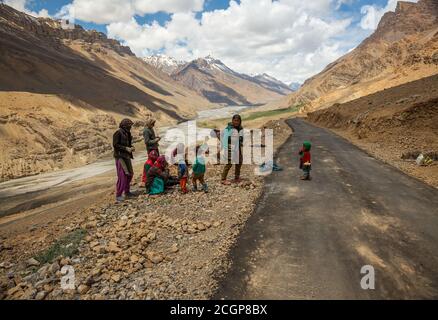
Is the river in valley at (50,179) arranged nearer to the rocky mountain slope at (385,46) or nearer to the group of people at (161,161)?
the group of people at (161,161)

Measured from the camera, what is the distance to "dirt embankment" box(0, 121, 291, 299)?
197 inches

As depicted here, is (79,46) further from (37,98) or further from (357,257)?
(357,257)

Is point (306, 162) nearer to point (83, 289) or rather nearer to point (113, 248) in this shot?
point (113, 248)

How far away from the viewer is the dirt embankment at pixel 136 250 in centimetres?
501

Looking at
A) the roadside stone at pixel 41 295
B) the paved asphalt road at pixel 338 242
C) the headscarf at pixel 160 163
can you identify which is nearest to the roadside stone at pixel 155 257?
the paved asphalt road at pixel 338 242

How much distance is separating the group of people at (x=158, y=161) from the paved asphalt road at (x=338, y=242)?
175 cm

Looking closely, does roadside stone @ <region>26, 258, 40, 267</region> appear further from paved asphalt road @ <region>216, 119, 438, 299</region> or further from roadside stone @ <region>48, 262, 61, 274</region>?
paved asphalt road @ <region>216, 119, 438, 299</region>

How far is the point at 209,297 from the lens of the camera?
4656 mm

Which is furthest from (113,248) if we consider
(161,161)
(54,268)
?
(161,161)

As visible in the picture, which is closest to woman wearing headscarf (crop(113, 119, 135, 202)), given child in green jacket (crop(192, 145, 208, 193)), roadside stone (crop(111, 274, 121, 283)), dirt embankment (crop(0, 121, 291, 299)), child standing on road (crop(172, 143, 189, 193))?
dirt embankment (crop(0, 121, 291, 299))

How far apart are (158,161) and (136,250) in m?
3.76

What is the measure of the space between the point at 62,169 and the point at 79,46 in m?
110

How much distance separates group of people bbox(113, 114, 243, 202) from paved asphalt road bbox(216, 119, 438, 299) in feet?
5.73

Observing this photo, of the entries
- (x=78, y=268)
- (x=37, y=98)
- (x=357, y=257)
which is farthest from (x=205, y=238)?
(x=37, y=98)
